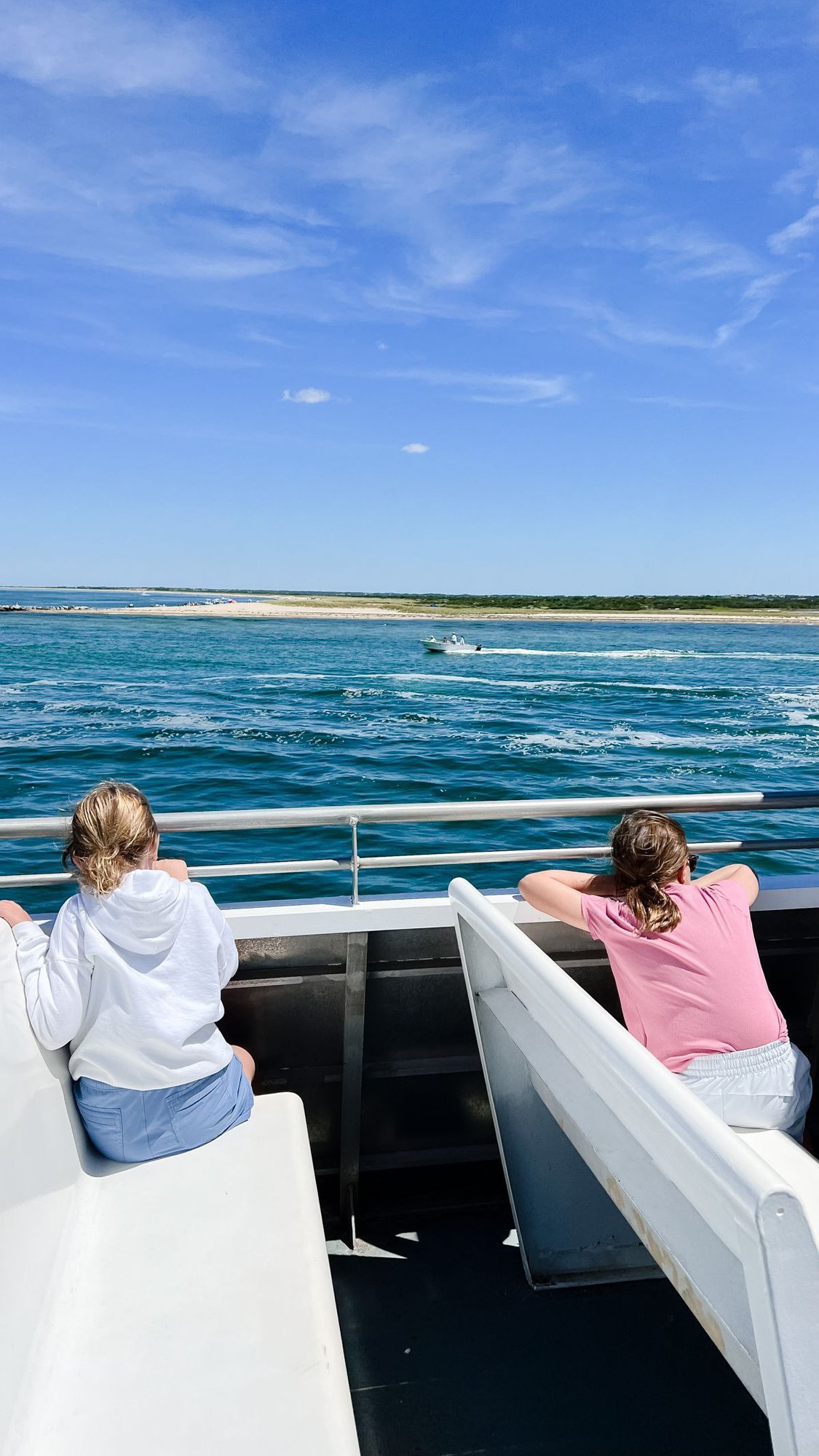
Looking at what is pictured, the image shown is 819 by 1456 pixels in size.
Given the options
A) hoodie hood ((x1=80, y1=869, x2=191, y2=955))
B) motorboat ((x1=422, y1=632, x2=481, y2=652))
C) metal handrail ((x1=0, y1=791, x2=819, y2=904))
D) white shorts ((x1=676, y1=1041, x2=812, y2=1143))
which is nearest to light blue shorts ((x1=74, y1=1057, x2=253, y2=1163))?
hoodie hood ((x1=80, y1=869, x2=191, y2=955))

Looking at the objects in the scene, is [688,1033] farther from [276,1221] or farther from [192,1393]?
[192,1393]

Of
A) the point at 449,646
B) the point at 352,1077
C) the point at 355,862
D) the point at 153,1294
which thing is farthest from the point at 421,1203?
the point at 449,646

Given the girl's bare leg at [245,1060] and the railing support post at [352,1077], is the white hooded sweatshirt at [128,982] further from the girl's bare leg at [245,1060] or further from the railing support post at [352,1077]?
the railing support post at [352,1077]

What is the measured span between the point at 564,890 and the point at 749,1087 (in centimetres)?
61

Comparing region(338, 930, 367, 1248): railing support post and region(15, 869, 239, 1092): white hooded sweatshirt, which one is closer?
region(15, 869, 239, 1092): white hooded sweatshirt

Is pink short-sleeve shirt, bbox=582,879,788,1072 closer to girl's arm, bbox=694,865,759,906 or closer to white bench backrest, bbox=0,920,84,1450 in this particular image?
girl's arm, bbox=694,865,759,906

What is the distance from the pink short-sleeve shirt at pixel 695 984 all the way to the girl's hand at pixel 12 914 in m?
1.36

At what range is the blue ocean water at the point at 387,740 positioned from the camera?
10539 mm

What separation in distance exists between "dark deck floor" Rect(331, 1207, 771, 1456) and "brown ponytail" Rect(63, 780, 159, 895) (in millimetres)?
1329

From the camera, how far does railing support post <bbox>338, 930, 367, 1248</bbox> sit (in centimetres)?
253

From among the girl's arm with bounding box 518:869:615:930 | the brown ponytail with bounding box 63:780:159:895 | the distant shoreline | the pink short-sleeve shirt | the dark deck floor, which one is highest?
the distant shoreline

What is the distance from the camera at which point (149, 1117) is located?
1900 millimetres

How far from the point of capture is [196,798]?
42.1 feet

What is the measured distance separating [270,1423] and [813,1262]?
0.94 metres
